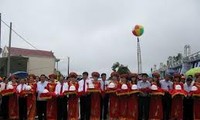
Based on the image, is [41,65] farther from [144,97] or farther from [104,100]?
[144,97]

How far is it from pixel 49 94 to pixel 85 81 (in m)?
1.30

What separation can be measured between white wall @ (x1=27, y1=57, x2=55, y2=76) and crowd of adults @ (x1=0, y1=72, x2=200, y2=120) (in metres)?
45.4

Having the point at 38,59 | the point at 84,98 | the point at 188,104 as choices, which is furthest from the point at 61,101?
the point at 38,59

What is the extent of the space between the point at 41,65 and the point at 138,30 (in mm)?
45987

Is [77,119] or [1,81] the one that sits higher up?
[1,81]

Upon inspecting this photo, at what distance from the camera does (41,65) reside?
6384 centimetres

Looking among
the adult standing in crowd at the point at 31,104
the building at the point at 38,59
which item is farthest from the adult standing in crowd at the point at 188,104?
the building at the point at 38,59

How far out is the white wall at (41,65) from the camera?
6103 cm

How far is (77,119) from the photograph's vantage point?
1376cm

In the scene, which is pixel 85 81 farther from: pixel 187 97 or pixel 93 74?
pixel 187 97

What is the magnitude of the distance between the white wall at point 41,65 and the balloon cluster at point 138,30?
4142cm

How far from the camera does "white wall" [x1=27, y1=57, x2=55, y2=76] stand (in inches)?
2403

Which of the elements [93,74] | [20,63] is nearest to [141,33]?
[93,74]

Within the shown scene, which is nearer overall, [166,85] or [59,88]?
[166,85]
